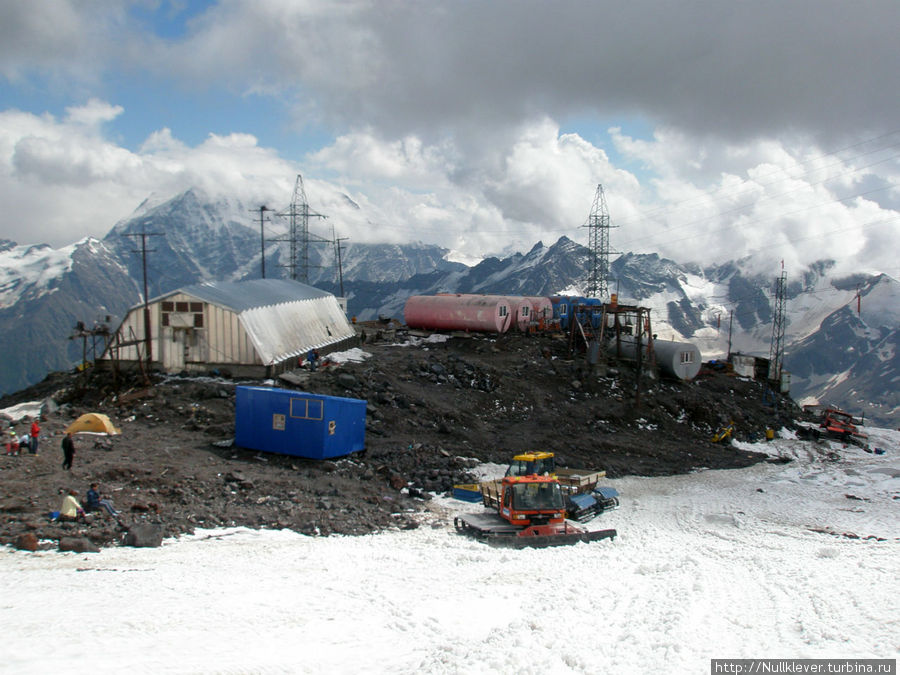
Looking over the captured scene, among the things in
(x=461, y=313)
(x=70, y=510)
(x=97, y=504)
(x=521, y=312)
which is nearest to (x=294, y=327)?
(x=461, y=313)

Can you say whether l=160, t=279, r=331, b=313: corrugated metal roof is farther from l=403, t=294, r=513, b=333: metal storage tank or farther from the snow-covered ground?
the snow-covered ground

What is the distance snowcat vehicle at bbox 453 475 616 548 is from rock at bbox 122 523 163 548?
670 centimetres

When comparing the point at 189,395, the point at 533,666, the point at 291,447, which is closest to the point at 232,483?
the point at 291,447

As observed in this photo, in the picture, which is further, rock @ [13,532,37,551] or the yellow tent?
the yellow tent

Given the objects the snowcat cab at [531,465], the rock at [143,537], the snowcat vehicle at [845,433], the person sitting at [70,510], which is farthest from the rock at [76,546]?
the snowcat vehicle at [845,433]

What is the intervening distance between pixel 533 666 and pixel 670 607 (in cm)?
336

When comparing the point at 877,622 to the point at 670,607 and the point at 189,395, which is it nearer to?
the point at 670,607

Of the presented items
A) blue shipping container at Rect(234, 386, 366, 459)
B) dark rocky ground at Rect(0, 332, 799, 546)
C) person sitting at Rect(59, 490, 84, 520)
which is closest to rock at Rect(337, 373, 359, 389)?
dark rocky ground at Rect(0, 332, 799, 546)

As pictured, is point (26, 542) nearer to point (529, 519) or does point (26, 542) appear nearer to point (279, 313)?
point (529, 519)

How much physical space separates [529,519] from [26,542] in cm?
1054

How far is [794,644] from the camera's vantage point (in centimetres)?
907

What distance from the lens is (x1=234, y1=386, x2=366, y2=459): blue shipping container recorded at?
20.2 m

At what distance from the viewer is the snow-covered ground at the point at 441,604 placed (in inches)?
333

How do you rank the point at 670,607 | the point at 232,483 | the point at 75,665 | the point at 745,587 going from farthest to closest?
the point at 232,483
the point at 745,587
the point at 670,607
the point at 75,665
